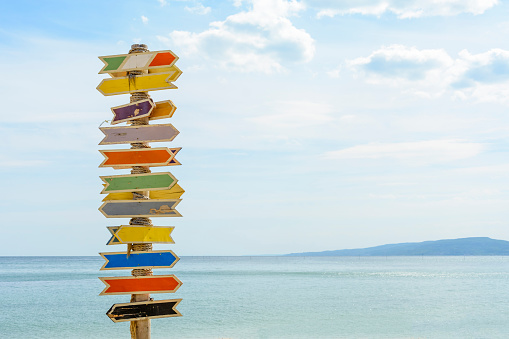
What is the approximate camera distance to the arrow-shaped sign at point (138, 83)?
7633 millimetres

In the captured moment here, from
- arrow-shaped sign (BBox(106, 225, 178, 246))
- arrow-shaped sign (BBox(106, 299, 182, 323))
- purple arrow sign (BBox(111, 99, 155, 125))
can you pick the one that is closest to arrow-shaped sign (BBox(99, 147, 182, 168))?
purple arrow sign (BBox(111, 99, 155, 125))

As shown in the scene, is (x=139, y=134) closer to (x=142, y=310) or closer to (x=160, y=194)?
(x=160, y=194)

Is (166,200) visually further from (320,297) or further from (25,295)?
(25,295)

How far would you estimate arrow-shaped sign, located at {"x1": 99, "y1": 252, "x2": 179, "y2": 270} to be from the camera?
7.34 metres

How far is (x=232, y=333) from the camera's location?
26594 millimetres

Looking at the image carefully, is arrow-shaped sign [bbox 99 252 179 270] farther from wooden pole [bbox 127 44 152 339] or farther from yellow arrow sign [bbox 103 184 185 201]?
yellow arrow sign [bbox 103 184 185 201]

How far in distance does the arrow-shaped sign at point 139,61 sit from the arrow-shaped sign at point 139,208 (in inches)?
73.0

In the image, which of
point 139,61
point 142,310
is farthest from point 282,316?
point 139,61

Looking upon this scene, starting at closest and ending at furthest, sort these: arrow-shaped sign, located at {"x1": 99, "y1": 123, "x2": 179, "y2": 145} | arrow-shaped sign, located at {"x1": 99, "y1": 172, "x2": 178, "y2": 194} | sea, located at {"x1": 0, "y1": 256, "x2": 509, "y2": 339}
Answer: arrow-shaped sign, located at {"x1": 99, "y1": 172, "x2": 178, "y2": 194}, arrow-shaped sign, located at {"x1": 99, "y1": 123, "x2": 179, "y2": 145}, sea, located at {"x1": 0, "y1": 256, "x2": 509, "y2": 339}

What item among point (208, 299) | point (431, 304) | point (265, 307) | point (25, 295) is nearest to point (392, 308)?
point (431, 304)

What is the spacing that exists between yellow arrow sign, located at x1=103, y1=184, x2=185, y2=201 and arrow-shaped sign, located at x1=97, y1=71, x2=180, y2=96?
55.6 inches

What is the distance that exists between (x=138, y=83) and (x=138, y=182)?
4.57 ft

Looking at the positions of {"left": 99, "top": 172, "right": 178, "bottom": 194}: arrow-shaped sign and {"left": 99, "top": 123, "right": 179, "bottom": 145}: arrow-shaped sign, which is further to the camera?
{"left": 99, "top": 123, "right": 179, "bottom": 145}: arrow-shaped sign

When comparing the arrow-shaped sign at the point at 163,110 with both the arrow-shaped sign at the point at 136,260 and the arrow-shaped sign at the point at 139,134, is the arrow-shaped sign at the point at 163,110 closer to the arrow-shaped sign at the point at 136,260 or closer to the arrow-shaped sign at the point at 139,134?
the arrow-shaped sign at the point at 139,134
